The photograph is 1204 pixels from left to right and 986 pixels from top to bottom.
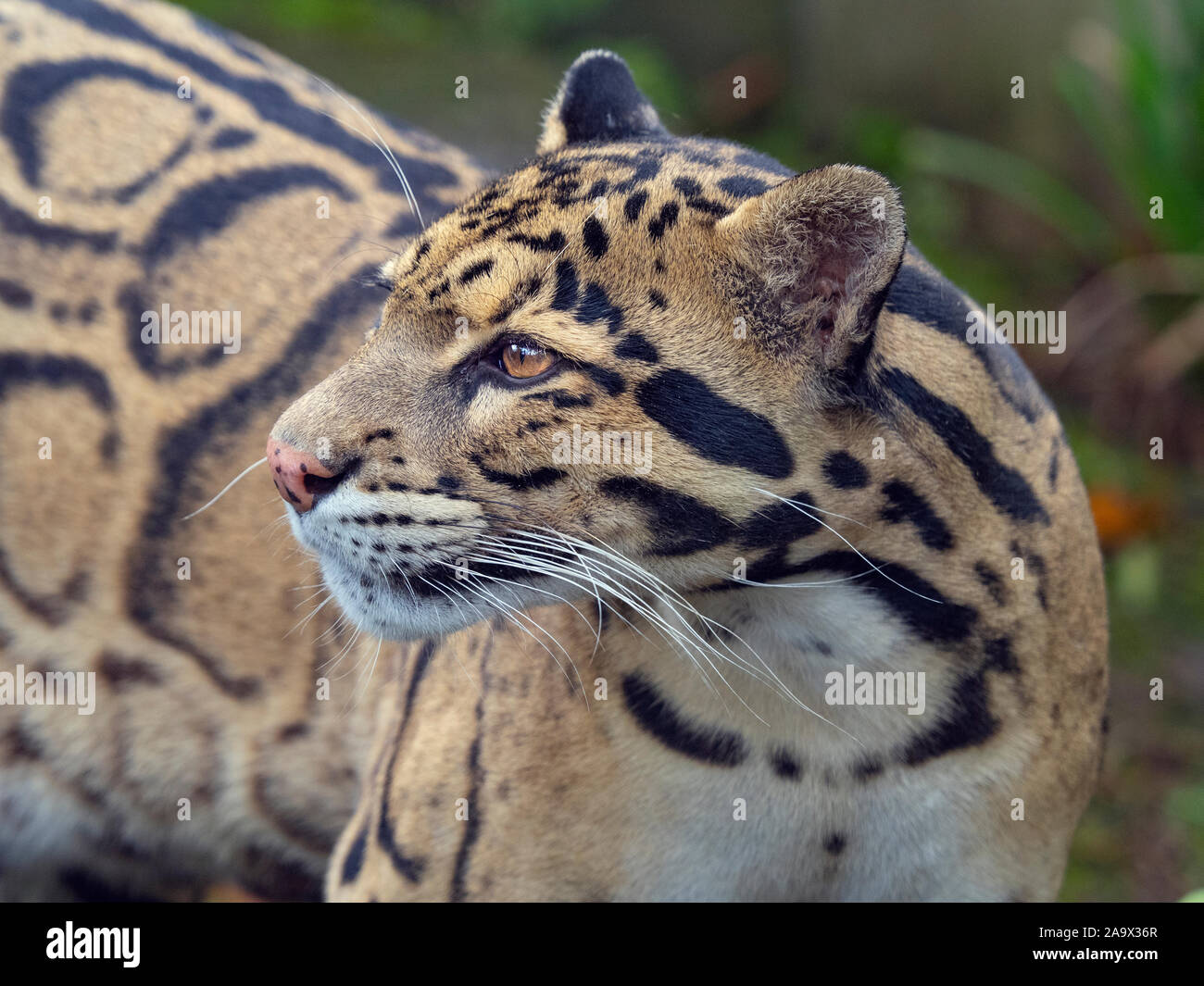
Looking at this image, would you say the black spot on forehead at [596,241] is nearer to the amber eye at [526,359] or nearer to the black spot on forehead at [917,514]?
the amber eye at [526,359]

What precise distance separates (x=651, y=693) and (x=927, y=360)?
1020mm

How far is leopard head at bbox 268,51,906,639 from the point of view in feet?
9.52

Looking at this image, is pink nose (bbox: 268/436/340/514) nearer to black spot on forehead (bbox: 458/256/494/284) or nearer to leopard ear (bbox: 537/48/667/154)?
black spot on forehead (bbox: 458/256/494/284)

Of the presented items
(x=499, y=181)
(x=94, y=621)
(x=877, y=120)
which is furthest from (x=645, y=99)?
→ (x=877, y=120)

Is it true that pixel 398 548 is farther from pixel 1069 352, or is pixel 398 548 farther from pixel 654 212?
pixel 1069 352

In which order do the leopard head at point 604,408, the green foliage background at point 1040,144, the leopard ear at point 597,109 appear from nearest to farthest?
the leopard head at point 604,408, the leopard ear at point 597,109, the green foliage background at point 1040,144

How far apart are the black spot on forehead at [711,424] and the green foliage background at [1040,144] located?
3.33 metres

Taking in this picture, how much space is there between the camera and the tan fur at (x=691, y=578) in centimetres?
292

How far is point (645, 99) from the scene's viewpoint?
368cm

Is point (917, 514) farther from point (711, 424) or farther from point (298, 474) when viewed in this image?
point (298, 474)

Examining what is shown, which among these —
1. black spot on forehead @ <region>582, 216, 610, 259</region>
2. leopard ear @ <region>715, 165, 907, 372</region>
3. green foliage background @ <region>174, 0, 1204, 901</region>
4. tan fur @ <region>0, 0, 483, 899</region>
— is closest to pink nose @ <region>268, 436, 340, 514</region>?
black spot on forehead @ <region>582, 216, 610, 259</region>

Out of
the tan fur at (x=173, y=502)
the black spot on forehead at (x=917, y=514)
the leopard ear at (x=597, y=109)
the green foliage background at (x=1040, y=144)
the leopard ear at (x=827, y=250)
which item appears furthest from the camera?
the green foliage background at (x=1040, y=144)

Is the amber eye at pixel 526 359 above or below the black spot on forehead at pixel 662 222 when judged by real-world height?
below

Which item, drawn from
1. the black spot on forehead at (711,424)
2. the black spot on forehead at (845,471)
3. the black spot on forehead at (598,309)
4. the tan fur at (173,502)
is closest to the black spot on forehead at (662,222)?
the black spot on forehead at (598,309)
